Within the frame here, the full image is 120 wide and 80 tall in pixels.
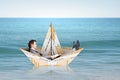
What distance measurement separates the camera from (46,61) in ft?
101

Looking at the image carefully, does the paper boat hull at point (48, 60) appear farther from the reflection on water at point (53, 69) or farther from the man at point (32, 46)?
the man at point (32, 46)

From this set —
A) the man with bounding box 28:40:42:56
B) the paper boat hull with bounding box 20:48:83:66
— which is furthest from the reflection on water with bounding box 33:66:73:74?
the man with bounding box 28:40:42:56

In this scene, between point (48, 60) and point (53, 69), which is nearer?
point (53, 69)

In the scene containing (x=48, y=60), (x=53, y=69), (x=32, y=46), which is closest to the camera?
(x=53, y=69)

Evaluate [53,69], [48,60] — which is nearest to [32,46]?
[48,60]

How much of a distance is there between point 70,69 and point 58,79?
182 inches

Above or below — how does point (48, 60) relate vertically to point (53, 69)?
above

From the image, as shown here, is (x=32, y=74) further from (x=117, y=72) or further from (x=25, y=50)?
(x=117, y=72)

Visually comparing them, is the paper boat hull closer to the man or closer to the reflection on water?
the reflection on water

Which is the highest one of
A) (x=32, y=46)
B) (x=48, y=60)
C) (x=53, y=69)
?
(x=32, y=46)

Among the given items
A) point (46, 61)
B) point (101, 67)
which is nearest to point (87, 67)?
point (101, 67)

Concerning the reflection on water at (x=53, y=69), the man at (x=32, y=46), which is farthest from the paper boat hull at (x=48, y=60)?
the man at (x=32, y=46)

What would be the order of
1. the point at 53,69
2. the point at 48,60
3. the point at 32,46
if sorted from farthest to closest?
the point at 32,46
the point at 48,60
the point at 53,69

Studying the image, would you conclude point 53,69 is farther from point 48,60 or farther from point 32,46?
point 32,46
